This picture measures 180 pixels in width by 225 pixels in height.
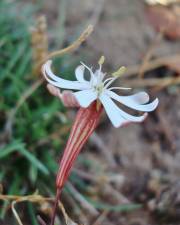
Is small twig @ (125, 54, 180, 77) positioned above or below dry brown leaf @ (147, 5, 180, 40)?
below

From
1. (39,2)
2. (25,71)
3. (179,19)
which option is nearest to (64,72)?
(25,71)

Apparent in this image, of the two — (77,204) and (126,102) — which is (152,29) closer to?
(77,204)

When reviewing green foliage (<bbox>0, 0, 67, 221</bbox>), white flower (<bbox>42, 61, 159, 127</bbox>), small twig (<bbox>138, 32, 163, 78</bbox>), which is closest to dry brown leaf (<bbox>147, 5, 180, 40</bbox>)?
small twig (<bbox>138, 32, 163, 78</bbox>)

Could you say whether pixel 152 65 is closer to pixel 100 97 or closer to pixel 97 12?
pixel 97 12

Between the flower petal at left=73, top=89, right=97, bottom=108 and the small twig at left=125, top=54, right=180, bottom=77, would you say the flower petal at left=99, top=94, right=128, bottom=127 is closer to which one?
the flower petal at left=73, top=89, right=97, bottom=108

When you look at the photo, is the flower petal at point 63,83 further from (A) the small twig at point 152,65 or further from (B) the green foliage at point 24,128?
(A) the small twig at point 152,65

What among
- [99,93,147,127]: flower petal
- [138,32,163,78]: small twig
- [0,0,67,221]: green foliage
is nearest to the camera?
[99,93,147,127]: flower petal

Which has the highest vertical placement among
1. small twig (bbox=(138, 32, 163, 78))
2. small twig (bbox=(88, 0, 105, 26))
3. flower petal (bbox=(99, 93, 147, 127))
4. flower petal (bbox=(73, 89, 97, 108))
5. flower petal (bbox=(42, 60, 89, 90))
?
small twig (bbox=(88, 0, 105, 26))
